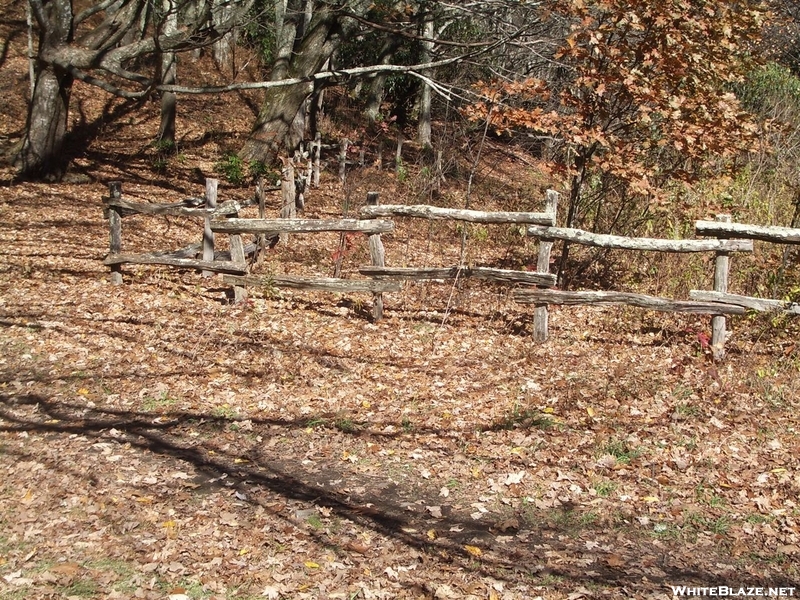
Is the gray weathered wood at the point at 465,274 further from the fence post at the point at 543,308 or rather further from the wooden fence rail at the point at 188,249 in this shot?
the wooden fence rail at the point at 188,249

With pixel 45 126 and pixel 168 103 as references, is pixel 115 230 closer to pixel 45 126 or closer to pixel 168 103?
pixel 45 126

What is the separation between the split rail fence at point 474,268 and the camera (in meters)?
8.76

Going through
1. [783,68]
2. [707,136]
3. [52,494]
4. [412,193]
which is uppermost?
[783,68]

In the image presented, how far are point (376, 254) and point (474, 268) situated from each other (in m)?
1.25

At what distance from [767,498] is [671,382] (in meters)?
2.31

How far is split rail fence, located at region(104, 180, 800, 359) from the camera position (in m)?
8.76

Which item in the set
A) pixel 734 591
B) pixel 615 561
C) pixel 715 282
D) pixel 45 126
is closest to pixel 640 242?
pixel 715 282

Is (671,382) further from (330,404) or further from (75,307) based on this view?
(75,307)

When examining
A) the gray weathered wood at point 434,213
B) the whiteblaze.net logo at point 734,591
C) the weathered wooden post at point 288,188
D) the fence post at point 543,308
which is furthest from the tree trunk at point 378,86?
the whiteblaze.net logo at point 734,591

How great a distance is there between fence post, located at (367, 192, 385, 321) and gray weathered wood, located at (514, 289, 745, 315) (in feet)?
5.80

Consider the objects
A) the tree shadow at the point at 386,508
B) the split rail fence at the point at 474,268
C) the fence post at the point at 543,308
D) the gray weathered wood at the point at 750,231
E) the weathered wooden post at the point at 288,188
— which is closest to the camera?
the tree shadow at the point at 386,508

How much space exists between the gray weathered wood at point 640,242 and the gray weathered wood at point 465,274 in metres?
0.50

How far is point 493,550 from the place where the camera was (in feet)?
17.6

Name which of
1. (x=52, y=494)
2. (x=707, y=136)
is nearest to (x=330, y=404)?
(x=52, y=494)
